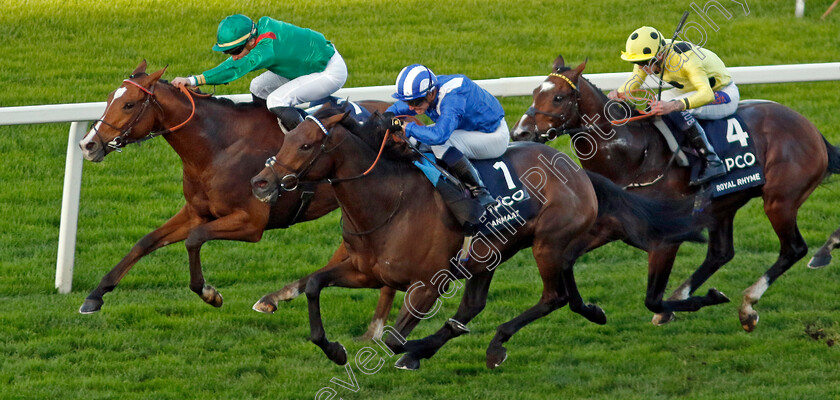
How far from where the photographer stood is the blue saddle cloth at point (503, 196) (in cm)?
619

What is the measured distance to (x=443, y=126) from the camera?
5.86 metres

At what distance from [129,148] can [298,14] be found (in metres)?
3.61

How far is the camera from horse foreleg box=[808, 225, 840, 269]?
804cm

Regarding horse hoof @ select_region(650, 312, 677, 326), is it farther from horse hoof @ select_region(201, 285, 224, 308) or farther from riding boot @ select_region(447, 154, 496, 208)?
horse hoof @ select_region(201, 285, 224, 308)

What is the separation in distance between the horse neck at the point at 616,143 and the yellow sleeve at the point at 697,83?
0.31m

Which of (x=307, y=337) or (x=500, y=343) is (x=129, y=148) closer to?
(x=307, y=337)

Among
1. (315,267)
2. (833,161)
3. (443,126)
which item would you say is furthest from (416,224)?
(833,161)

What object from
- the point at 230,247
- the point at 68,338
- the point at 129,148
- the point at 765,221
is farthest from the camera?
the point at 129,148

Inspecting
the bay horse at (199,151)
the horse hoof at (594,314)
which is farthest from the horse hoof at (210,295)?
the horse hoof at (594,314)

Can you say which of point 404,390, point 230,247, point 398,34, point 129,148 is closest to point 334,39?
point 398,34

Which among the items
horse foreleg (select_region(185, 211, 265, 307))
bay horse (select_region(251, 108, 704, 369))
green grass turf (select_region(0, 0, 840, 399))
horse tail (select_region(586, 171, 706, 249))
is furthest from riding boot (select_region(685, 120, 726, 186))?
horse foreleg (select_region(185, 211, 265, 307))

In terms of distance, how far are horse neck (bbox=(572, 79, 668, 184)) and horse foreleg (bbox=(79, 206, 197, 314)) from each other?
92.8 inches

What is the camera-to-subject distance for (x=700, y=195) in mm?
7191

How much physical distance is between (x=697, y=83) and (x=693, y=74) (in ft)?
0.21
